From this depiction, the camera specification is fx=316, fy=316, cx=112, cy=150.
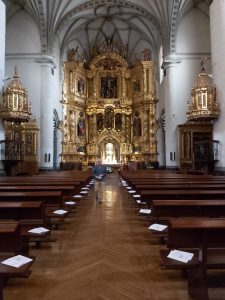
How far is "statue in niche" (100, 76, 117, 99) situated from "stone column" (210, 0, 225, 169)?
15.7 metres

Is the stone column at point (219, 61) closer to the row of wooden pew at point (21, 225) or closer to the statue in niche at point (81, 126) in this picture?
the row of wooden pew at point (21, 225)

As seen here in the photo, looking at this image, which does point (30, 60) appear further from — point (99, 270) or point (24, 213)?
point (99, 270)

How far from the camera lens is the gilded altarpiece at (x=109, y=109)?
26.9 meters

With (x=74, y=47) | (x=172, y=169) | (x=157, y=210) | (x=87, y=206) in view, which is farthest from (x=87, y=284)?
(x=74, y=47)

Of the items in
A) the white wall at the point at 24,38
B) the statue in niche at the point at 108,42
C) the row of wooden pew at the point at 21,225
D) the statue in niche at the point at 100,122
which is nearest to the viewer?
the row of wooden pew at the point at 21,225

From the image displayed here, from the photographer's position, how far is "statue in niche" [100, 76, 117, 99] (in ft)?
96.5

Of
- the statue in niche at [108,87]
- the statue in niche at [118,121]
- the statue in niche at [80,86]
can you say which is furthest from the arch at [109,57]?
the statue in niche at [118,121]

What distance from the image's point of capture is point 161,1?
63.8 feet

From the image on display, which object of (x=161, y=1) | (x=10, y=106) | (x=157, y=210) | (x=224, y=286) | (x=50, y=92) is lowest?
(x=224, y=286)

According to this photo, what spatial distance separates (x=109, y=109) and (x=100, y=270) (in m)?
26.1

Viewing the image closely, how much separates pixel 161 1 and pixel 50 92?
8942mm

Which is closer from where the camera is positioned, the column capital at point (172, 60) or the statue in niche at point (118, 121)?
the column capital at point (172, 60)

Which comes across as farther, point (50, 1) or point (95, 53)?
point (95, 53)

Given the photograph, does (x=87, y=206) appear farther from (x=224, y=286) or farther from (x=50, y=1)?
(x=50, y=1)
